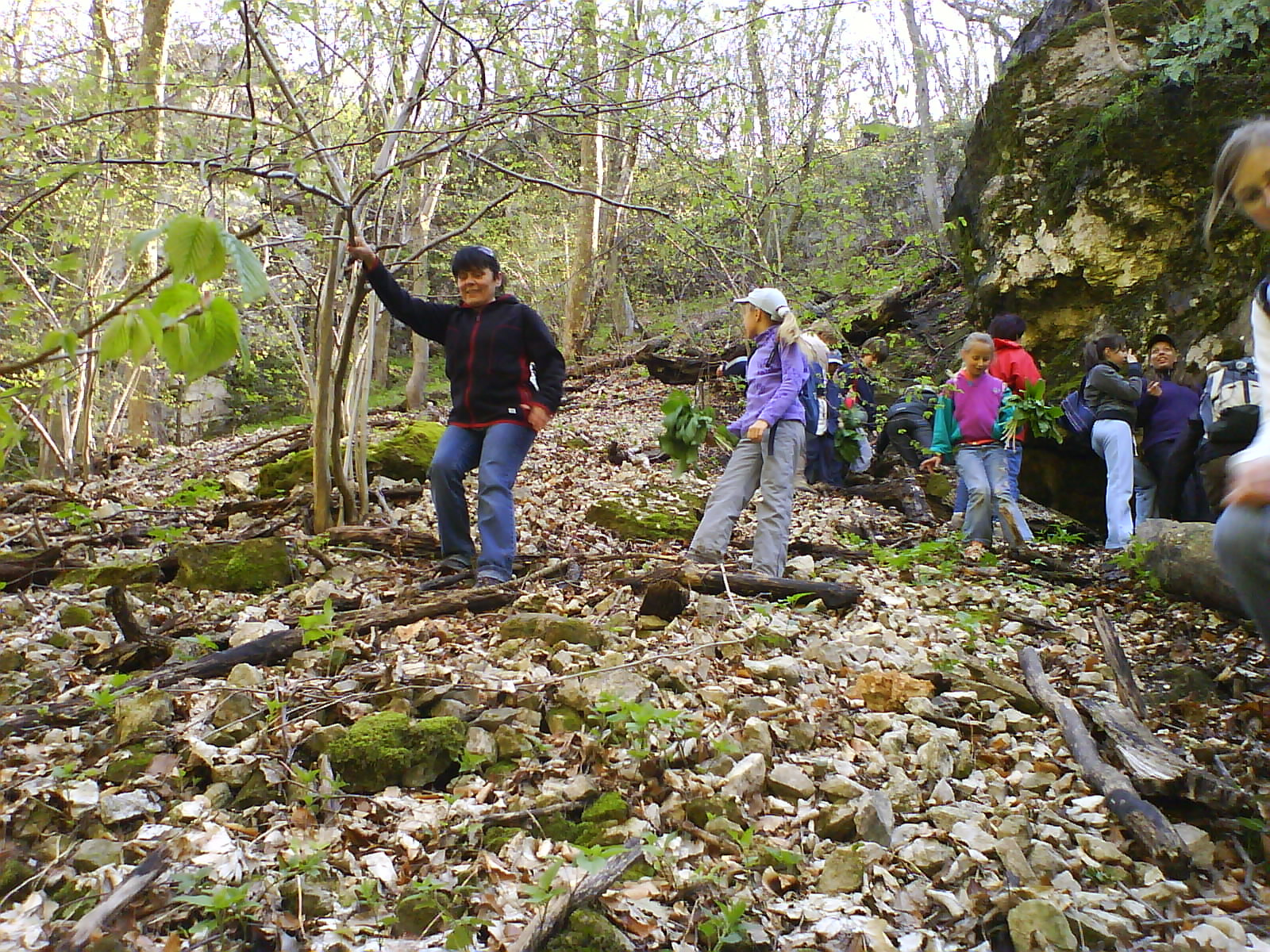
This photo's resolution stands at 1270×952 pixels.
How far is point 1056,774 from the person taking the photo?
297 cm

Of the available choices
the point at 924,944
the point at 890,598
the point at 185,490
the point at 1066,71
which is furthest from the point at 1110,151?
the point at 185,490

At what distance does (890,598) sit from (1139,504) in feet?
12.5

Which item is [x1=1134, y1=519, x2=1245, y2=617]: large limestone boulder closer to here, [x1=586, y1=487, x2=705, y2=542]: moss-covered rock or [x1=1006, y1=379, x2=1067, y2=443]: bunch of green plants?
[x1=1006, y1=379, x2=1067, y2=443]: bunch of green plants

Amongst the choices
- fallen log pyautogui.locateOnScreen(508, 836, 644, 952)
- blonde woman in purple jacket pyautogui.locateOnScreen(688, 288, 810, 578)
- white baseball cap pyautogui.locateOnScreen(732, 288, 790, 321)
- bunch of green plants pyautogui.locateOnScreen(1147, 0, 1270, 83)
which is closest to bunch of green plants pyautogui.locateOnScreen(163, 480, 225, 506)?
blonde woman in purple jacket pyautogui.locateOnScreen(688, 288, 810, 578)

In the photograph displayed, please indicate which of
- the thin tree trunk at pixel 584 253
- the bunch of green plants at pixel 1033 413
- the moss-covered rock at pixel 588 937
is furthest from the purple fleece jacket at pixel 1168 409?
the thin tree trunk at pixel 584 253

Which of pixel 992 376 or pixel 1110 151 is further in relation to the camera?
pixel 1110 151

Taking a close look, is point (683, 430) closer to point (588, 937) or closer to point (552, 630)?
point (552, 630)

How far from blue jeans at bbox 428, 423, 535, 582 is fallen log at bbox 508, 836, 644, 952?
100 inches

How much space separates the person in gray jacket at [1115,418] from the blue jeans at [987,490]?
79 centimetres

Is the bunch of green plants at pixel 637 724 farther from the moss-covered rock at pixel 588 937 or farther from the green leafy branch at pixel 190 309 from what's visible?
the green leafy branch at pixel 190 309

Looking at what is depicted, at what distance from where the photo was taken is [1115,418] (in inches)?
266

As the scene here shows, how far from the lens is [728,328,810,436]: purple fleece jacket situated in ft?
16.9

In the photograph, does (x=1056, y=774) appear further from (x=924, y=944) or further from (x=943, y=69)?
(x=943, y=69)

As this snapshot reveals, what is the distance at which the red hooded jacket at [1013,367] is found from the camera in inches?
279
